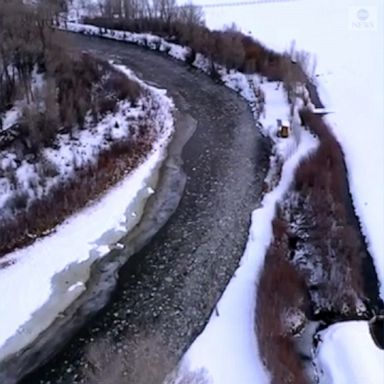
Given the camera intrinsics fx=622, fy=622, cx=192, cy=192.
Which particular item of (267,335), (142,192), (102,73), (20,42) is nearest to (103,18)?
(102,73)

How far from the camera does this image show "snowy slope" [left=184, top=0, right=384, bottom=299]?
18375 mm

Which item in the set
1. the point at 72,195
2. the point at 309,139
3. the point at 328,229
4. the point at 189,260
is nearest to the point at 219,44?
the point at 309,139

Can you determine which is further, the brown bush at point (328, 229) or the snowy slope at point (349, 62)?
the snowy slope at point (349, 62)

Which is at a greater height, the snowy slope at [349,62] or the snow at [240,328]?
the snowy slope at [349,62]

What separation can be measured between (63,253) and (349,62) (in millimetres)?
19005

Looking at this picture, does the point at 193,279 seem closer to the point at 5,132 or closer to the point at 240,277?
the point at 240,277

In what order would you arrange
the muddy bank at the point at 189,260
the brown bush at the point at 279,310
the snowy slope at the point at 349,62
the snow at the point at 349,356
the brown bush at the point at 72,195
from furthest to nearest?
the snowy slope at the point at 349,62 → the brown bush at the point at 72,195 → the muddy bank at the point at 189,260 → the brown bush at the point at 279,310 → the snow at the point at 349,356

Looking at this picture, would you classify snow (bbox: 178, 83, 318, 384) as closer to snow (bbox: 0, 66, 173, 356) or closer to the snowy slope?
the snowy slope

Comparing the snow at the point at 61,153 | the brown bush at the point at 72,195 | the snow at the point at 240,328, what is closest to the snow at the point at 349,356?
the snow at the point at 240,328

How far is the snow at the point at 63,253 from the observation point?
46.5 feet

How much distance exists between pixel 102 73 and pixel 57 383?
16880 mm

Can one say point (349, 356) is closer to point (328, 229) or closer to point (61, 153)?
point (328, 229)

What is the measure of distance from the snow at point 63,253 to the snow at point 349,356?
237 inches

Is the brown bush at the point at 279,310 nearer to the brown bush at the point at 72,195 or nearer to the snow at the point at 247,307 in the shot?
the snow at the point at 247,307
